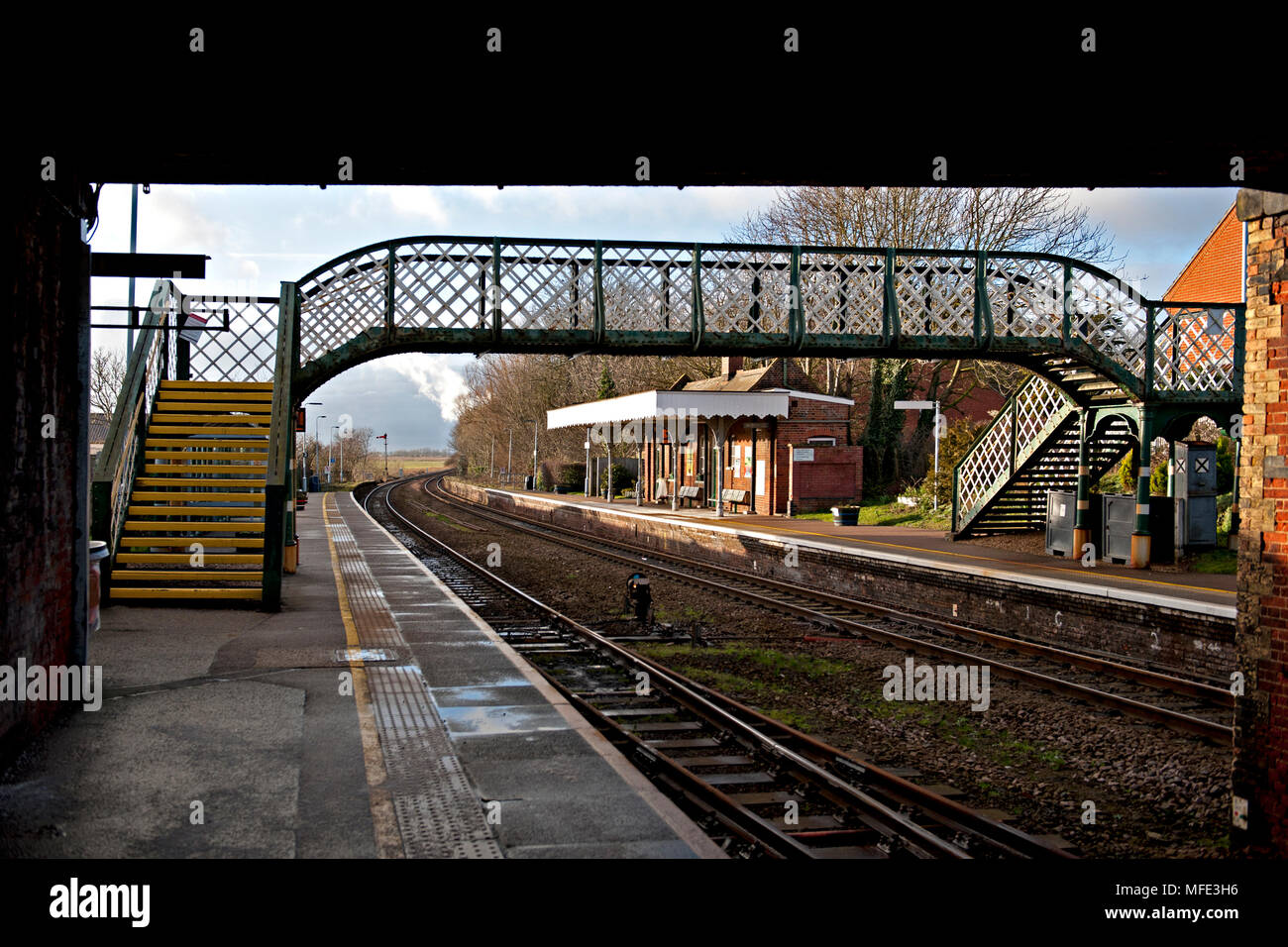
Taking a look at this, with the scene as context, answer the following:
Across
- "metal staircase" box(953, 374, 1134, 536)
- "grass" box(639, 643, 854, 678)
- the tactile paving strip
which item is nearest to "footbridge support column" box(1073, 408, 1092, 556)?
"metal staircase" box(953, 374, 1134, 536)

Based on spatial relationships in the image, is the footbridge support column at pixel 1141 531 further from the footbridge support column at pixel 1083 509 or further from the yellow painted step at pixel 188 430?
the yellow painted step at pixel 188 430

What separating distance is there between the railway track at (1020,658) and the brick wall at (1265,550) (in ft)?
8.87

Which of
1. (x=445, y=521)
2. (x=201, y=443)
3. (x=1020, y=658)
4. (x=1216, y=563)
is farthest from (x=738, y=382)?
(x=1020, y=658)

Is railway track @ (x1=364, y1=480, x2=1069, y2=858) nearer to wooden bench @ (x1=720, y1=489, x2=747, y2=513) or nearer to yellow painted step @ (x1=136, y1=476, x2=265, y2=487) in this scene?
yellow painted step @ (x1=136, y1=476, x2=265, y2=487)

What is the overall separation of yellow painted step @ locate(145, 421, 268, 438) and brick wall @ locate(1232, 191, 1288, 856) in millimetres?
11880

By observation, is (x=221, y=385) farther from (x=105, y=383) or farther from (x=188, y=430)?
(x=105, y=383)

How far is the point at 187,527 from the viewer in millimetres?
12273

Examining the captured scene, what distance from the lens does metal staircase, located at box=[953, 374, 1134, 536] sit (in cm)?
1823

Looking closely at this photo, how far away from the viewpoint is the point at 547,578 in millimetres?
19172

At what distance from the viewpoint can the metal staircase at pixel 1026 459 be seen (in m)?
18.2

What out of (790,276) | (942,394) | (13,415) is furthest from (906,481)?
(13,415)

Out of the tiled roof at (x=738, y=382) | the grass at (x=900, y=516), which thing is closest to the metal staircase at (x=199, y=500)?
the grass at (x=900, y=516)

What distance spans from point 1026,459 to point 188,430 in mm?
14311
